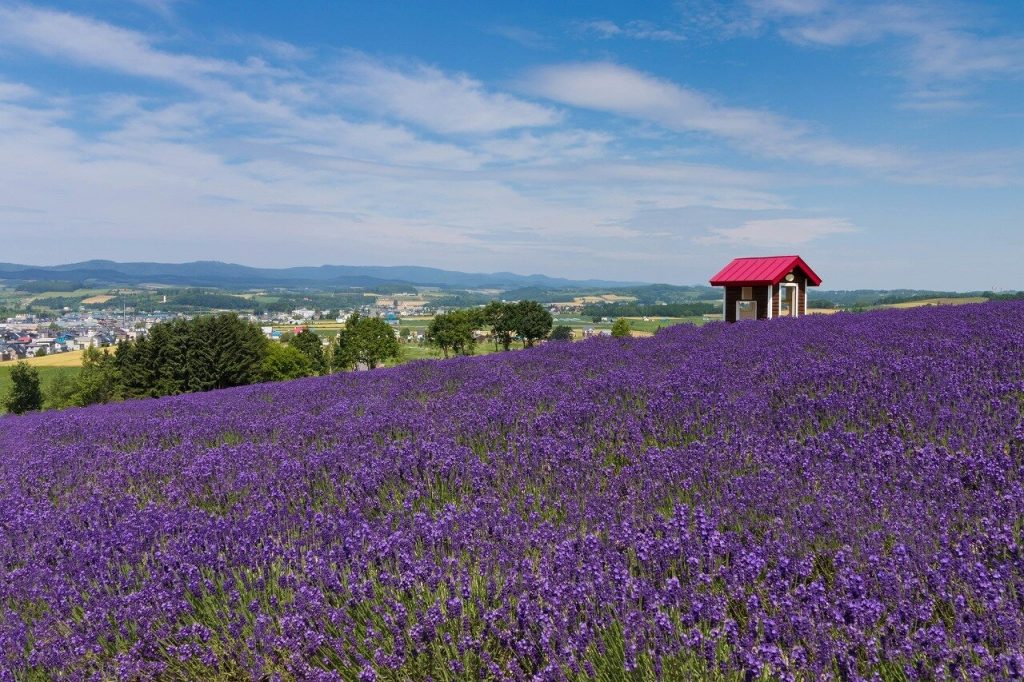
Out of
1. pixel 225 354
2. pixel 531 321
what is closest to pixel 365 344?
pixel 531 321

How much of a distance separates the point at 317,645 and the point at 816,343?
20.0 ft

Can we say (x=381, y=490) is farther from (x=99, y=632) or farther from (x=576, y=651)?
(x=576, y=651)

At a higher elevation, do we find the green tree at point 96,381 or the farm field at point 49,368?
the green tree at point 96,381

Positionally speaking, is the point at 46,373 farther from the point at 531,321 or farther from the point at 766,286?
the point at 766,286

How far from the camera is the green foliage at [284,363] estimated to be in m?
65.4

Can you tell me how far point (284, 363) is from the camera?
6825 centimetres

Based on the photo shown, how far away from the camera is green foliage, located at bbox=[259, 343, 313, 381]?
215 feet

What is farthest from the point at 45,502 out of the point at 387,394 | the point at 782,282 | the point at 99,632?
the point at 782,282

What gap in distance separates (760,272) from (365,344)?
59.6 m

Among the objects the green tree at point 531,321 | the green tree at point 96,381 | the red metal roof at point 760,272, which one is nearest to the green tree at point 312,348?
the green tree at point 96,381

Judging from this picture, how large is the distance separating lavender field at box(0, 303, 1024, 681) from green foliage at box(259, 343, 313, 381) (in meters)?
62.8

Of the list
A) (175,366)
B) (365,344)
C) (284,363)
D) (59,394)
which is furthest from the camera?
(365,344)

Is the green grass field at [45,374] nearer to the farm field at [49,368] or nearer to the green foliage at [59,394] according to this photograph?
the farm field at [49,368]

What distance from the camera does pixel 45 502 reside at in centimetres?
A: 455
